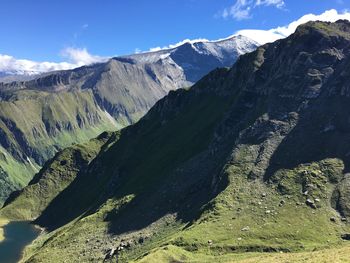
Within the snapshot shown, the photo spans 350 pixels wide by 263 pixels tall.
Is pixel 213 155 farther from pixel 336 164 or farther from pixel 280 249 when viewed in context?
pixel 280 249

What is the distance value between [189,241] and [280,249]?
2469 centimetres

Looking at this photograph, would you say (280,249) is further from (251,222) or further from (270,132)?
(270,132)

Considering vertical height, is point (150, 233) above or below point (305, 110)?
below

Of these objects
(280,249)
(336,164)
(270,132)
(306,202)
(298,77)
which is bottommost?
(280,249)

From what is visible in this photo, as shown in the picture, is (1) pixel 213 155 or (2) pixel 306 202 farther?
(1) pixel 213 155

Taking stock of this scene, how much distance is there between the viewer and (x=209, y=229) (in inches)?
5143

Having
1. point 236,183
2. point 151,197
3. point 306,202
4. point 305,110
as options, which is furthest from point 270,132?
point 151,197

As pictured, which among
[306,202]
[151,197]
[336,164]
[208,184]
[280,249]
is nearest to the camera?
[280,249]

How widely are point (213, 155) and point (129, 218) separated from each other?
4314cm

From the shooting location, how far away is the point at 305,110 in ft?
573

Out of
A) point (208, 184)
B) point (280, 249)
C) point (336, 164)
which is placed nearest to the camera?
point (280, 249)

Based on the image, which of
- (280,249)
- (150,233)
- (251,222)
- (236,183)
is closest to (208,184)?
(236,183)

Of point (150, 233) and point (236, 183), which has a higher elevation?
point (236, 183)

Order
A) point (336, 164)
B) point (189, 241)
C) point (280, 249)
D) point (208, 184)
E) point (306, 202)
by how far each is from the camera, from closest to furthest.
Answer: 1. point (280, 249)
2. point (189, 241)
3. point (306, 202)
4. point (336, 164)
5. point (208, 184)
